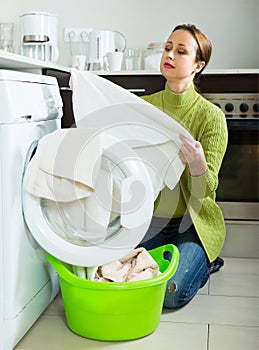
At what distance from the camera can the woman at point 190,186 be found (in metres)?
2.47

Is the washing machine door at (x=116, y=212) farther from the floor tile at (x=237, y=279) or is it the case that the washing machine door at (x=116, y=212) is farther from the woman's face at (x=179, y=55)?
the floor tile at (x=237, y=279)

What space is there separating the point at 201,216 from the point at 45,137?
2.55 ft

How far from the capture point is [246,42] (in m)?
3.53

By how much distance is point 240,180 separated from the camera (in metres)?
3.17

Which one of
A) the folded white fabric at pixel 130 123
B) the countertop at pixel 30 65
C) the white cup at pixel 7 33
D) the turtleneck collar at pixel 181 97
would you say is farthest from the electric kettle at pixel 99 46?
the folded white fabric at pixel 130 123

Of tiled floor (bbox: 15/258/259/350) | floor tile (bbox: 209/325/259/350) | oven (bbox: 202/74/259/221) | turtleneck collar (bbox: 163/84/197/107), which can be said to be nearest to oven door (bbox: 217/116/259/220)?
oven (bbox: 202/74/259/221)

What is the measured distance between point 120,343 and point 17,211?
547mm

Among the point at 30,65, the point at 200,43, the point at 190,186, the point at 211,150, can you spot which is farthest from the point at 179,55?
the point at 30,65

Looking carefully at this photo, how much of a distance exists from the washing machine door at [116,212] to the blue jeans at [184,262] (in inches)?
16.6

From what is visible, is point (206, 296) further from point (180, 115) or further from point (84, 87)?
point (84, 87)

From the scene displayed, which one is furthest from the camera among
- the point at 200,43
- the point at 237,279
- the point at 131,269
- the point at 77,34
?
the point at 77,34

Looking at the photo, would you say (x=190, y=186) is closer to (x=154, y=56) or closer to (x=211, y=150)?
(x=211, y=150)

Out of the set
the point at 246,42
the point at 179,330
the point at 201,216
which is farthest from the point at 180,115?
the point at 246,42

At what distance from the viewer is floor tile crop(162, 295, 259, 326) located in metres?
2.37
